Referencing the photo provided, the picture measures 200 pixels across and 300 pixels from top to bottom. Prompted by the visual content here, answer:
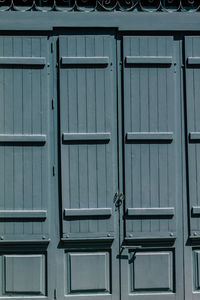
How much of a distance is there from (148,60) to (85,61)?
626 millimetres

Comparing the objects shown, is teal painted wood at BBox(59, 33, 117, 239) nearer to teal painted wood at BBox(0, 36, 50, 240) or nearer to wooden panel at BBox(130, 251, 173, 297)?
teal painted wood at BBox(0, 36, 50, 240)

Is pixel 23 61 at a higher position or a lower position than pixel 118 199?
higher

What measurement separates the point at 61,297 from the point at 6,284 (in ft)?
1.81

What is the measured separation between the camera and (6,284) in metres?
6.37

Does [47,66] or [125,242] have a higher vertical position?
[47,66]

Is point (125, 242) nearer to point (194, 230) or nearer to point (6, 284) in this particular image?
point (194, 230)

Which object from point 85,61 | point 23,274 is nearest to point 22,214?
point 23,274

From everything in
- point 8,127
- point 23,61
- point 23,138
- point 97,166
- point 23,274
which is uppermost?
point 23,61

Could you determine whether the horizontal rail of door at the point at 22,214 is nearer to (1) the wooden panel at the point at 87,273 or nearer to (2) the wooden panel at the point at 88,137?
(1) the wooden panel at the point at 87,273

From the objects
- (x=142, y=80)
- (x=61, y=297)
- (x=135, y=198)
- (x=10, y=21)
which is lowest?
(x=61, y=297)

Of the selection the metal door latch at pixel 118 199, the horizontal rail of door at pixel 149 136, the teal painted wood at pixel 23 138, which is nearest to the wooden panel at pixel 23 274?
the teal painted wood at pixel 23 138


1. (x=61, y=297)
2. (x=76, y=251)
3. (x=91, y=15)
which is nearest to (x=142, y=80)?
(x=91, y=15)

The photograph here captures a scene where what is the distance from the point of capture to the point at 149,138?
645 centimetres

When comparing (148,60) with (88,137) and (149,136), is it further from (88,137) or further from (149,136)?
(88,137)
